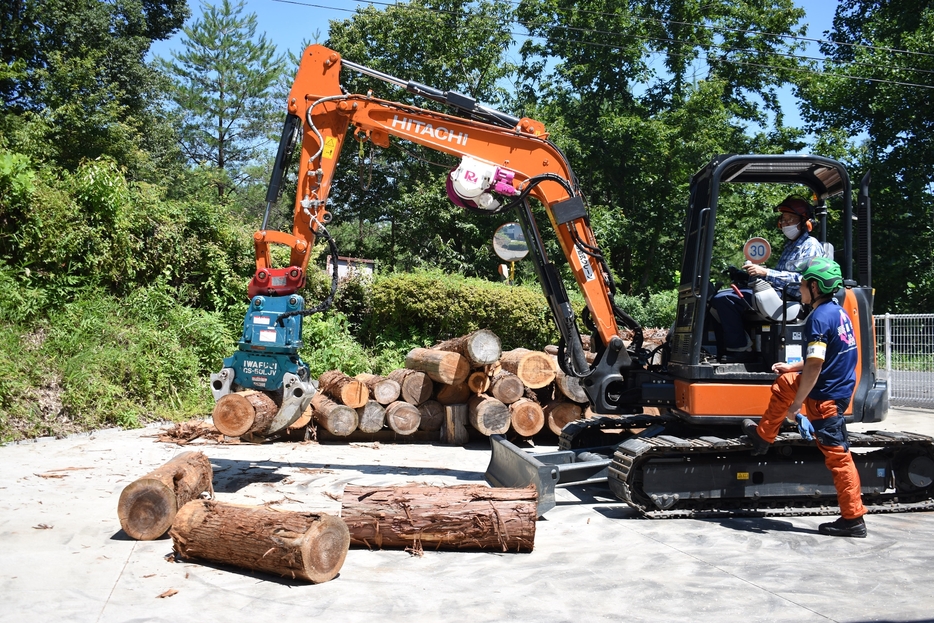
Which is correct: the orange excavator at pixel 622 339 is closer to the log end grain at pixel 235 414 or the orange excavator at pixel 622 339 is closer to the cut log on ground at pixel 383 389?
the log end grain at pixel 235 414

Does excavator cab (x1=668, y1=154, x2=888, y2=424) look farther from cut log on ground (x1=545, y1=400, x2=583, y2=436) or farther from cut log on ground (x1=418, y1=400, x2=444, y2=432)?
cut log on ground (x1=418, y1=400, x2=444, y2=432)

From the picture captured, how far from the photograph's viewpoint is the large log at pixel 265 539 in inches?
178

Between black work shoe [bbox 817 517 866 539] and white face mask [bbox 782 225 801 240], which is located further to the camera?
white face mask [bbox 782 225 801 240]

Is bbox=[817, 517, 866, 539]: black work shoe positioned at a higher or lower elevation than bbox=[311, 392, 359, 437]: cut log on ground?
lower

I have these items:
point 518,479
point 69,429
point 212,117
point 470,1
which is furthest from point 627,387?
point 212,117

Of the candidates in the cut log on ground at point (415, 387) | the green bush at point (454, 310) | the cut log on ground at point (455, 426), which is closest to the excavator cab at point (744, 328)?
the cut log on ground at point (455, 426)

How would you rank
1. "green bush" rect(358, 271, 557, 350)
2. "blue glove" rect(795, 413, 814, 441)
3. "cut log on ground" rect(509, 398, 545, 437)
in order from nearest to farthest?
"blue glove" rect(795, 413, 814, 441) → "cut log on ground" rect(509, 398, 545, 437) → "green bush" rect(358, 271, 557, 350)

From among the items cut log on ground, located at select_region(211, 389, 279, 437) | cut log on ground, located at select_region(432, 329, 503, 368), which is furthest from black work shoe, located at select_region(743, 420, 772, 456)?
cut log on ground, located at select_region(211, 389, 279, 437)

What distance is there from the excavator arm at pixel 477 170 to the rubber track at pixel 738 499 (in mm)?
928

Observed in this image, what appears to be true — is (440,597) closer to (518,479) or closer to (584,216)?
(518,479)

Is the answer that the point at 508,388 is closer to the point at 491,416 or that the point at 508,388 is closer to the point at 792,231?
the point at 491,416

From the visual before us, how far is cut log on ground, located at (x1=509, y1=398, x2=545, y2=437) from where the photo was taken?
9867mm

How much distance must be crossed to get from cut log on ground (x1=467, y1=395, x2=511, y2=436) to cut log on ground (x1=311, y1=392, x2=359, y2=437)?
1602 millimetres

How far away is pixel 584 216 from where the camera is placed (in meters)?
7.41
